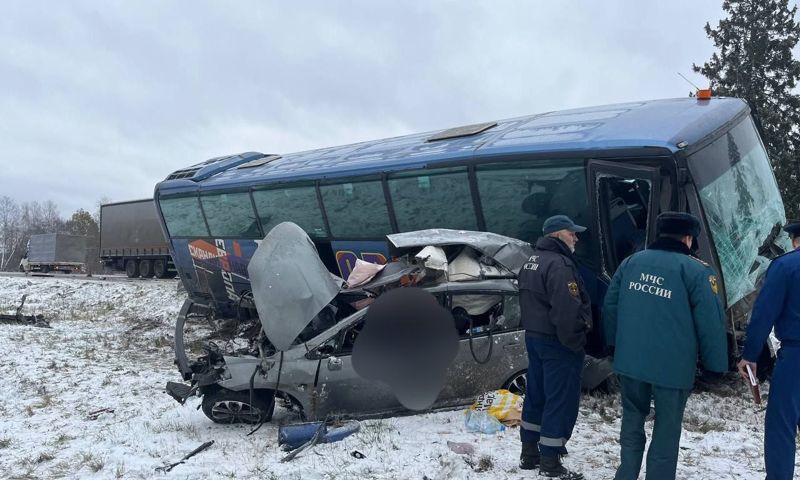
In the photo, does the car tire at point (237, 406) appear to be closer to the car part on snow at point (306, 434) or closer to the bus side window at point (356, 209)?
the car part on snow at point (306, 434)

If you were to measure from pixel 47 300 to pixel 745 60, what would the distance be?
28.1 metres

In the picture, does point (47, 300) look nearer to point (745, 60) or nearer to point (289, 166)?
point (289, 166)

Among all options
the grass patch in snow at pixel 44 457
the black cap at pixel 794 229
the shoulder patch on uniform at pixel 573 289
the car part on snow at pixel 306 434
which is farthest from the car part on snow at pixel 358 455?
the black cap at pixel 794 229

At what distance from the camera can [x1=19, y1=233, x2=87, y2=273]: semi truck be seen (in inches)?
1356

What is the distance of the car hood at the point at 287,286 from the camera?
5305 millimetres

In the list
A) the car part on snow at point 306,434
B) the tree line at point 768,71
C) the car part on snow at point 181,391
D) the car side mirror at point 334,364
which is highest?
the tree line at point 768,71

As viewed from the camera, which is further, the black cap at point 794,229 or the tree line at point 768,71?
the tree line at point 768,71

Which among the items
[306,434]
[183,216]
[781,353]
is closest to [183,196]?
[183,216]

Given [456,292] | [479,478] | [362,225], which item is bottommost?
[479,478]

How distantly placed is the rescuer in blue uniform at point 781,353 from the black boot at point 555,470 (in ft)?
3.75

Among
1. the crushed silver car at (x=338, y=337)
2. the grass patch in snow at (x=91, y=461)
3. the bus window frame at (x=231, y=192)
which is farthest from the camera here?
the bus window frame at (x=231, y=192)

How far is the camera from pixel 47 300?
20703mm

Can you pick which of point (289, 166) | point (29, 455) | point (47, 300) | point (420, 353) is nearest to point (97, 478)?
point (29, 455)

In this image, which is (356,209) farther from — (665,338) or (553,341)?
(665,338)
